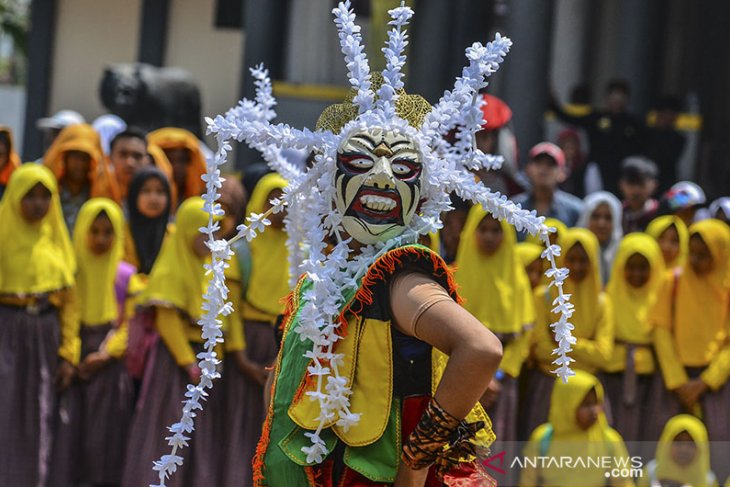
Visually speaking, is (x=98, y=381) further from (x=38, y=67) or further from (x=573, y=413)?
(x=38, y=67)

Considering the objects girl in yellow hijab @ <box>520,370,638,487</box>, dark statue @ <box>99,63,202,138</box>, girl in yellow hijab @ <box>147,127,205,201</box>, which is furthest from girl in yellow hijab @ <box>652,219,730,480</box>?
dark statue @ <box>99,63,202,138</box>

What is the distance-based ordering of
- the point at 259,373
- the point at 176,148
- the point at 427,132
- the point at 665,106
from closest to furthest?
the point at 427,132 → the point at 259,373 → the point at 176,148 → the point at 665,106

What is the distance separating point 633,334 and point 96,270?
2824 mm

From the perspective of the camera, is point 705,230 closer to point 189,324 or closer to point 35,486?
point 189,324

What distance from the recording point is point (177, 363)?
7.96m

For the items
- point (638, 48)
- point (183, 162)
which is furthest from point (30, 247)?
point (638, 48)

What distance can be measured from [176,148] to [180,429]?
5580 millimetres

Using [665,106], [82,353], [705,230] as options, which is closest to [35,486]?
[82,353]

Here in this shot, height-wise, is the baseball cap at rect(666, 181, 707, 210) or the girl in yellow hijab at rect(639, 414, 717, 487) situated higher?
the baseball cap at rect(666, 181, 707, 210)

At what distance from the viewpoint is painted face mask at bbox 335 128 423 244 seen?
451 cm

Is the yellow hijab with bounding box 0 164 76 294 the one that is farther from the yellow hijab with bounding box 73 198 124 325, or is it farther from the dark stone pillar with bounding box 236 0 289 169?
the dark stone pillar with bounding box 236 0 289 169

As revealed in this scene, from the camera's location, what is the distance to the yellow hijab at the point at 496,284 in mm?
8008

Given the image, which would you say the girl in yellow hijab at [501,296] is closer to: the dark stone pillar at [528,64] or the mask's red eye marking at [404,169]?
the mask's red eye marking at [404,169]

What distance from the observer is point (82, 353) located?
8.28 metres
